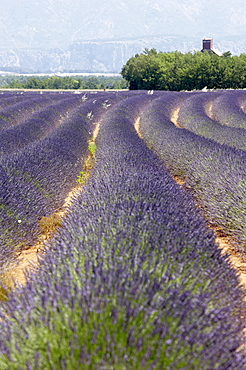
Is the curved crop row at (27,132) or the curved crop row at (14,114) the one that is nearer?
the curved crop row at (27,132)

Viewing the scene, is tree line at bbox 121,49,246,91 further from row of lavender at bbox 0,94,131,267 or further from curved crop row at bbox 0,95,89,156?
row of lavender at bbox 0,94,131,267

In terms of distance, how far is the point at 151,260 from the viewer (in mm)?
2037

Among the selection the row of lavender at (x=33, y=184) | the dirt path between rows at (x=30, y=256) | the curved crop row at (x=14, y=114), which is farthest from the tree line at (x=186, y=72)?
the dirt path between rows at (x=30, y=256)

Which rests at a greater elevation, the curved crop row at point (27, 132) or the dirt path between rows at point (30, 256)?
the curved crop row at point (27, 132)

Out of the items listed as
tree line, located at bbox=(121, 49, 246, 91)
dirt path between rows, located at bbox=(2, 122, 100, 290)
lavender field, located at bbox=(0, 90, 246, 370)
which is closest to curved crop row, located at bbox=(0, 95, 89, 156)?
dirt path between rows, located at bbox=(2, 122, 100, 290)

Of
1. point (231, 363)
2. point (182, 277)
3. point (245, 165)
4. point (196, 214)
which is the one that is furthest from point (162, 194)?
point (245, 165)

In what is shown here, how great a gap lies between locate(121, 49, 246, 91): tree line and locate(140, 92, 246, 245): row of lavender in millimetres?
28791

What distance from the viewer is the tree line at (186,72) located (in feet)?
113

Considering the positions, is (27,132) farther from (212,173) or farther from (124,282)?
(124,282)

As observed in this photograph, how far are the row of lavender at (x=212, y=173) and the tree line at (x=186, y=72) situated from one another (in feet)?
94.5

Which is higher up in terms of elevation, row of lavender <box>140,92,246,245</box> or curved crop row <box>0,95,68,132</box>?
curved crop row <box>0,95,68,132</box>

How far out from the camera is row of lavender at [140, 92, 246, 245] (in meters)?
4.16


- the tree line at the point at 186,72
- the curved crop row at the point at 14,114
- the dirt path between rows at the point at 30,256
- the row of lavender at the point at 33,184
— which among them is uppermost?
the tree line at the point at 186,72

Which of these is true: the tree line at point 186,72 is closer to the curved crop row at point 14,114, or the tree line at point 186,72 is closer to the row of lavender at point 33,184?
the curved crop row at point 14,114
